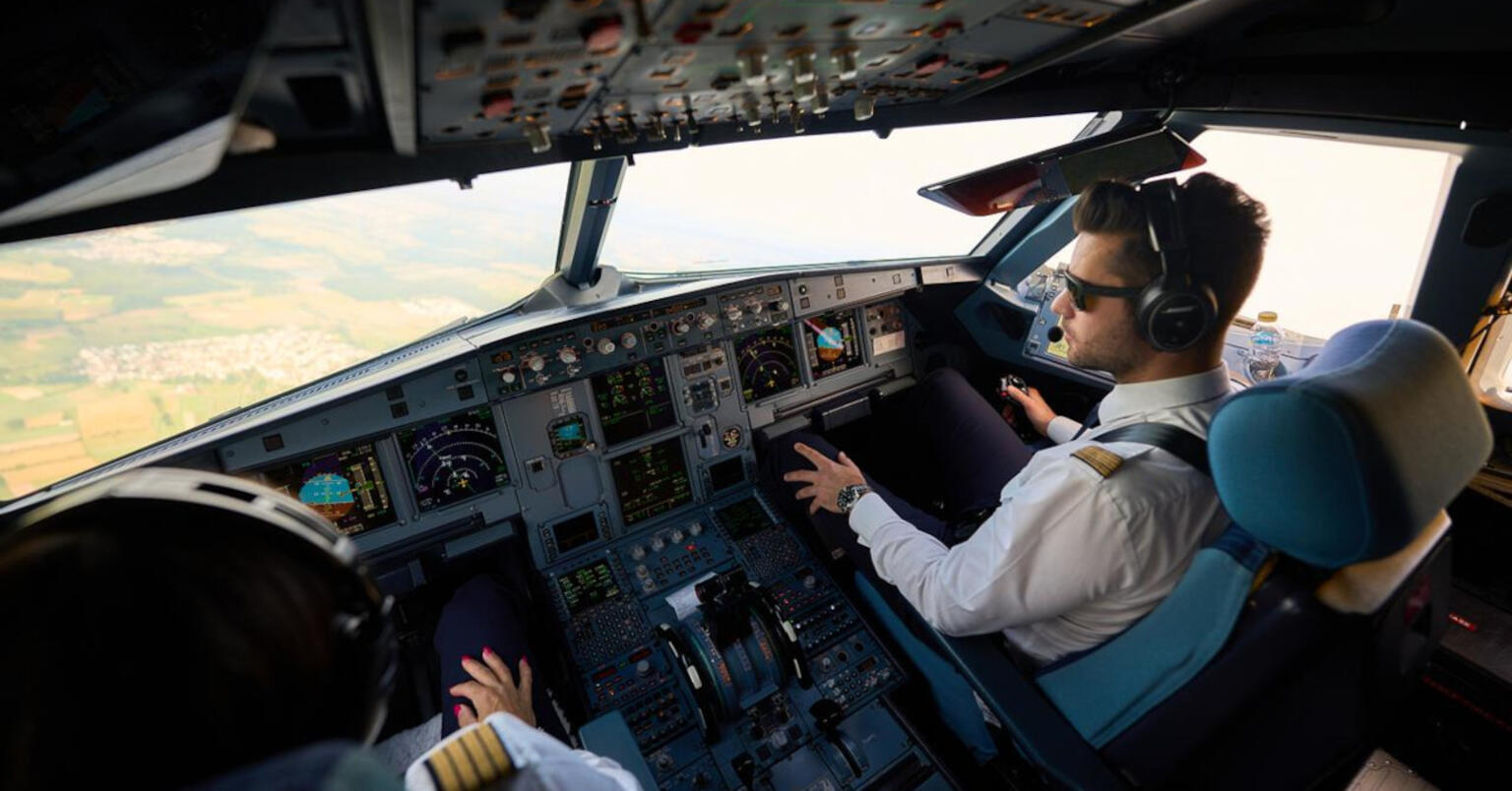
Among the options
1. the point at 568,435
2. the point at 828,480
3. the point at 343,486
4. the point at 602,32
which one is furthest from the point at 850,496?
the point at 343,486

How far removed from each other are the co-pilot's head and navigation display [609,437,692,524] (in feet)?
5.63

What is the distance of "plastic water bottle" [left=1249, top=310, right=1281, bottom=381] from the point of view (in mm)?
2252

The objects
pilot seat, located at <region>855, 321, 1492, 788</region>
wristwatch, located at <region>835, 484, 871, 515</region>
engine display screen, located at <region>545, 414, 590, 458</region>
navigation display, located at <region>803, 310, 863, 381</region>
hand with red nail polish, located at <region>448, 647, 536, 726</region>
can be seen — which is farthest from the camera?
navigation display, located at <region>803, 310, 863, 381</region>

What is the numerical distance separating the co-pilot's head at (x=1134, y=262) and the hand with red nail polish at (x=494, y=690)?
1.66 m

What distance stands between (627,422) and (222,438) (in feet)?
4.28

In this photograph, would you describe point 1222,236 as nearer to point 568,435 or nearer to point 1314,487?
point 1314,487

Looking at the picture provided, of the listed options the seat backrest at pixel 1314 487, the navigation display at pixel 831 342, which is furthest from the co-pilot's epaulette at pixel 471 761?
the navigation display at pixel 831 342

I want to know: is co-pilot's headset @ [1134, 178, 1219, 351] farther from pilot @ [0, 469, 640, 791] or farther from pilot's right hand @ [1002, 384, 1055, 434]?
pilot @ [0, 469, 640, 791]

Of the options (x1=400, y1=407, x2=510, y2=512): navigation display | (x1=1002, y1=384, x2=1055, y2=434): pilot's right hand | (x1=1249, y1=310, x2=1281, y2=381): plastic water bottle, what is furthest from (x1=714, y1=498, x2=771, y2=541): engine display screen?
(x1=1249, y1=310, x2=1281, y2=381): plastic water bottle

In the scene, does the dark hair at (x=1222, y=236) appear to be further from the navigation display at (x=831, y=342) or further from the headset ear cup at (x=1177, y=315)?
the navigation display at (x=831, y=342)

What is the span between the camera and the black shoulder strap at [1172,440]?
1.14 meters

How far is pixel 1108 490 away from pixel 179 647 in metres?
1.26

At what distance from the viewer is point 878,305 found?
312cm

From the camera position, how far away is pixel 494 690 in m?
1.56
